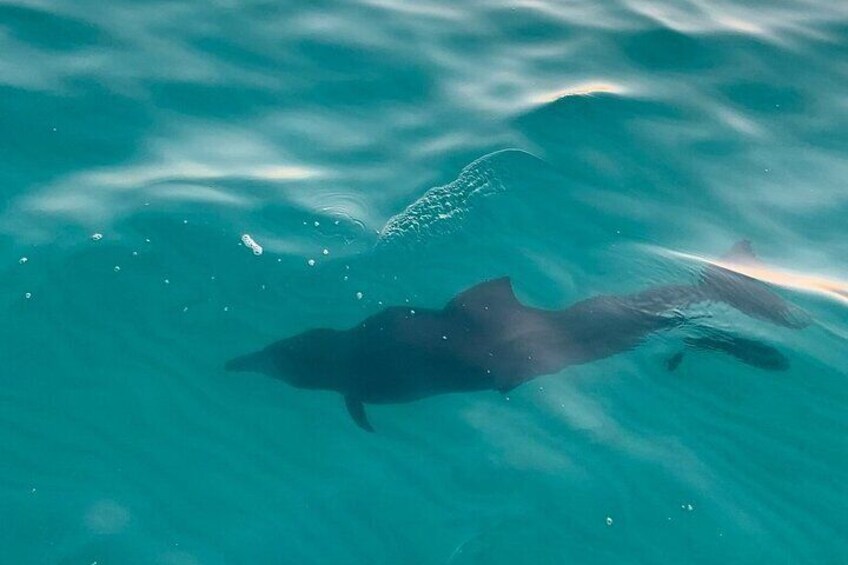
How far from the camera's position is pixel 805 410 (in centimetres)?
681

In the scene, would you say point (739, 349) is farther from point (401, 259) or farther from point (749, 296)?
point (401, 259)

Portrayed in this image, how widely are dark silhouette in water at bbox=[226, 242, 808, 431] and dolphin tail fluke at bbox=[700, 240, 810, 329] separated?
20 millimetres

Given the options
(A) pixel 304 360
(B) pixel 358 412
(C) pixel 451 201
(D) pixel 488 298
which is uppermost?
(C) pixel 451 201

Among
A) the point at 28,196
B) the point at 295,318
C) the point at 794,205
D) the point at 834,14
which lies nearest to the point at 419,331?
the point at 295,318

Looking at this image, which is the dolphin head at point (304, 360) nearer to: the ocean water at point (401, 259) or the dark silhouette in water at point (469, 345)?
the dark silhouette in water at point (469, 345)

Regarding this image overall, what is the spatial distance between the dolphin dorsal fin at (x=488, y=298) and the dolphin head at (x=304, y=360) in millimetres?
934

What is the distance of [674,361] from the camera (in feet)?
23.0

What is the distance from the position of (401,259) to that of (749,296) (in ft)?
9.06

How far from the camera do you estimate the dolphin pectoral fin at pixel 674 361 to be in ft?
22.9

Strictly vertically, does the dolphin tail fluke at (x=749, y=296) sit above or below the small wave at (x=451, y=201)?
below

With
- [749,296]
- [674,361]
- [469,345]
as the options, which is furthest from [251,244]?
[749,296]

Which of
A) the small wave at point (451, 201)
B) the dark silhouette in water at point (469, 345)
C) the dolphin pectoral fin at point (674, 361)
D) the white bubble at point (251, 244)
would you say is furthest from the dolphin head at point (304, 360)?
the dolphin pectoral fin at point (674, 361)

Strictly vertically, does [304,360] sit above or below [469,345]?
below

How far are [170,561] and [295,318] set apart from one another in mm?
2135
